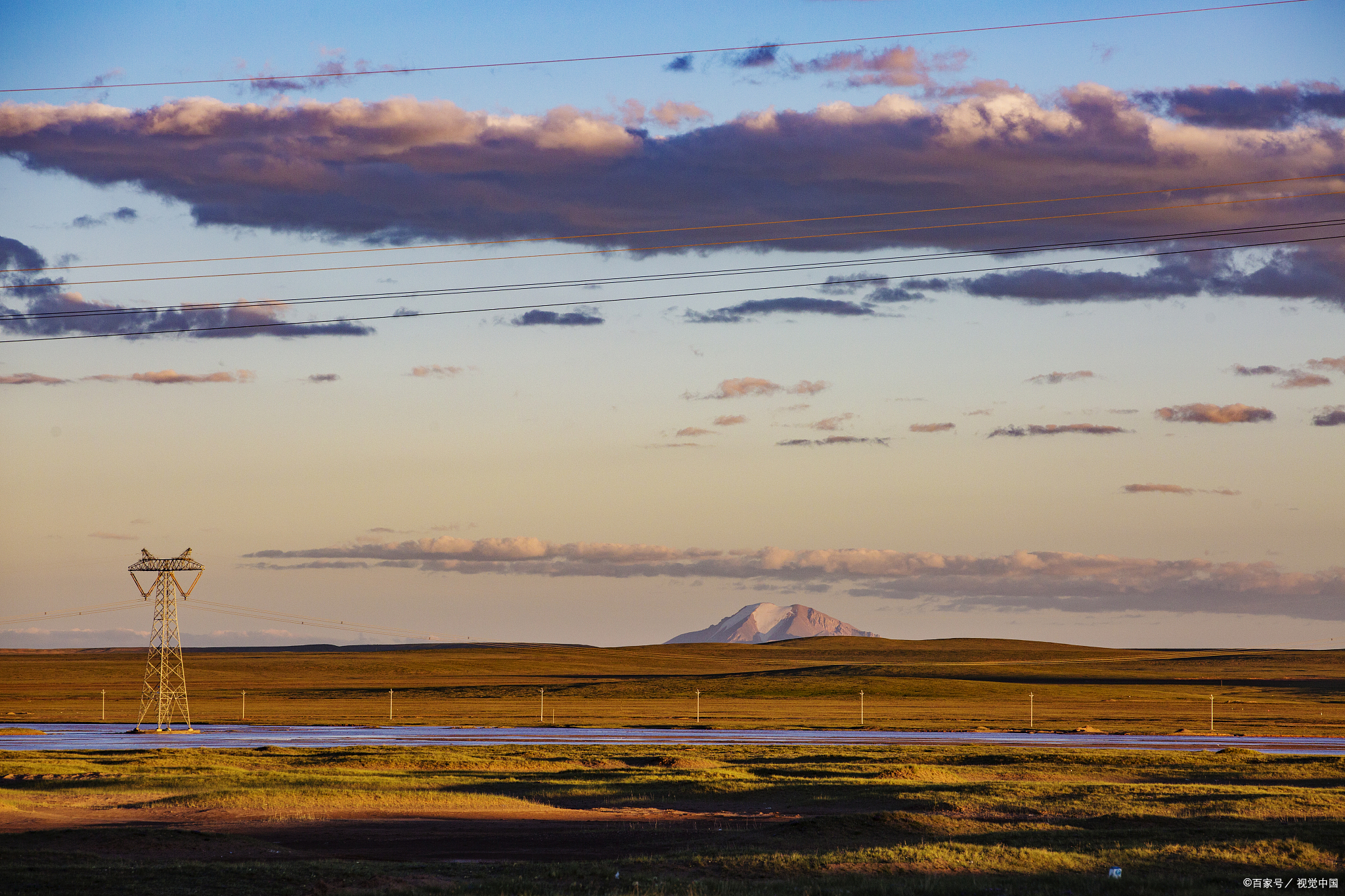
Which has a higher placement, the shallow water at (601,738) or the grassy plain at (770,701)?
the shallow water at (601,738)

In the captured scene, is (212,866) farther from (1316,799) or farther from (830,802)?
(1316,799)

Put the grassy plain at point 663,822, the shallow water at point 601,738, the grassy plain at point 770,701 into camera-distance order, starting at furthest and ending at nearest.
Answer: the grassy plain at point 770,701 < the shallow water at point 601,738 < the grassy plain at point 663,822

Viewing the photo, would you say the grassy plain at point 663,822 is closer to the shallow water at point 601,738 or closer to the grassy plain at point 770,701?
the shallow water at point 601,738

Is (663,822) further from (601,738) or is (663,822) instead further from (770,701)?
(770,701)

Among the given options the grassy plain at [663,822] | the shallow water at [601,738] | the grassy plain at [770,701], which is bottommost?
the grassy plain at [770,701]

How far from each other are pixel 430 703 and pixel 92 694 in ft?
164

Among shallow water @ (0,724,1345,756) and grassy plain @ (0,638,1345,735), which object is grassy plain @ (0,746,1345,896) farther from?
grassy plain @ (0,638,1345,735)

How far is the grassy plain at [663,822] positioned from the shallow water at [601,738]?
1090cm

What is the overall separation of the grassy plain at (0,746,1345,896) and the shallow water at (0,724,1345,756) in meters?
10.9

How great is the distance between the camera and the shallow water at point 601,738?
236 feet

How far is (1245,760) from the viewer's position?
58750 mm

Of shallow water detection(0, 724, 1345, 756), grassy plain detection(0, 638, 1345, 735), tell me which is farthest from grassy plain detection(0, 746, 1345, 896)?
grassy plain detection(0, 638, 1345, 735)

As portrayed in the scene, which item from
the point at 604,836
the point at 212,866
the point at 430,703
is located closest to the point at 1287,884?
the point at 604,836

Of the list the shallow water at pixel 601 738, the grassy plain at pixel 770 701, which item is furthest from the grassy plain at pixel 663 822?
the grassy plain at pixel 770 701
